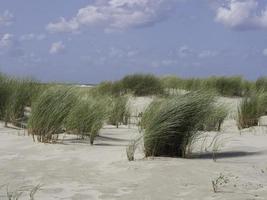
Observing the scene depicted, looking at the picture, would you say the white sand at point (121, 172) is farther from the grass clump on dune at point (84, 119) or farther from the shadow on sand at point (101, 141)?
the grass clump on dune at point (84, 119)

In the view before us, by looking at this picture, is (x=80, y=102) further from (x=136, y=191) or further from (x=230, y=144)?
(x=136, y=191)

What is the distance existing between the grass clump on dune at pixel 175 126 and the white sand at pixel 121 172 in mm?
264

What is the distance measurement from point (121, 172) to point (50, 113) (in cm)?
279

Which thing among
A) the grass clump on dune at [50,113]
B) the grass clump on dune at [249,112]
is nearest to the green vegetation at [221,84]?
the grass clump on dune at [249,112]

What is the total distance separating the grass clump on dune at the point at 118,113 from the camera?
11.6 meters

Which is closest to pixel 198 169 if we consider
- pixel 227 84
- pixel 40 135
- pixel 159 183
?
pixel 159 183

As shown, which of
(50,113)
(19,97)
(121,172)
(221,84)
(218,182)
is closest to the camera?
(218,182)

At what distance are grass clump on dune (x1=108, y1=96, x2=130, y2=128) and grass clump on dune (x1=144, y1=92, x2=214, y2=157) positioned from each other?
4318 mm

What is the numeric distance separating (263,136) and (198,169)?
3.68 metres

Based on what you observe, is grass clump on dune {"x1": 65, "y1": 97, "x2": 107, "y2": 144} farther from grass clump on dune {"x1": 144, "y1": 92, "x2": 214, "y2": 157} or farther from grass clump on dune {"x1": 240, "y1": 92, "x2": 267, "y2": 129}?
grass clump on dune {"x1": 240, "y1": 92, "x2": 267, "y2": 129}

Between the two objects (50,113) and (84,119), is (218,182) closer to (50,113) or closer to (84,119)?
(84,119)

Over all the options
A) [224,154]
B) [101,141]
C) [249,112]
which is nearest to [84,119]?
[101,141]

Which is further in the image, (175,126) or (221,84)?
(221,84)

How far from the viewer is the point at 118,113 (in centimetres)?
1172
